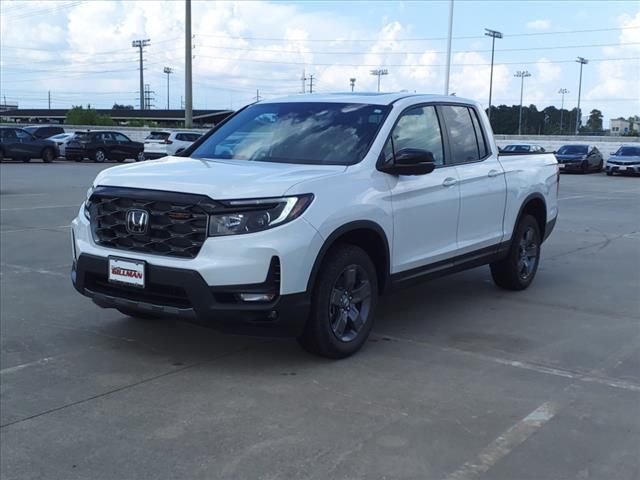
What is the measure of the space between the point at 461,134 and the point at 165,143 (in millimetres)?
27080

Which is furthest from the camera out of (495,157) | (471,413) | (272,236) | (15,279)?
(15,279)

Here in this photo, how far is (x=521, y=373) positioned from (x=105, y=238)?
10.1 feet

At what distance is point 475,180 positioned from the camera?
643 cm

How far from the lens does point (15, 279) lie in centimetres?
765

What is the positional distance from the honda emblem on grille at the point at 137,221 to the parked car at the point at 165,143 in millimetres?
27326

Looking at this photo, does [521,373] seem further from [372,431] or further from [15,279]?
[15,279]

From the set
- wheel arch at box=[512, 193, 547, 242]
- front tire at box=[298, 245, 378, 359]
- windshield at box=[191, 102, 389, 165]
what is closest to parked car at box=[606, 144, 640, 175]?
wheel arch at box=[512, 193, 547, 242]

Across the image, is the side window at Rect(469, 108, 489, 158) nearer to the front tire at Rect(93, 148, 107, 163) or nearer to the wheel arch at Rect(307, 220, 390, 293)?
the wheel arch at Rect(307, 220, 390, 293)

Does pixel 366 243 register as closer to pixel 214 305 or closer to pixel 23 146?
pixel 214 305

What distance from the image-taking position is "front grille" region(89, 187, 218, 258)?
456 centimetres

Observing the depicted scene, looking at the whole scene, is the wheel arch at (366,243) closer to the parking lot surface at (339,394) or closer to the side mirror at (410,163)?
the side mirror at (410,163)

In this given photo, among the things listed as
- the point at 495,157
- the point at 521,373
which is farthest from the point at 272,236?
the point at 495,157

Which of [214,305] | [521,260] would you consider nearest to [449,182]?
[521,260]

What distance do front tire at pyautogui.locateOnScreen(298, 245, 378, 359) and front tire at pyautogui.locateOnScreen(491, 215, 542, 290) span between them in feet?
8.29
